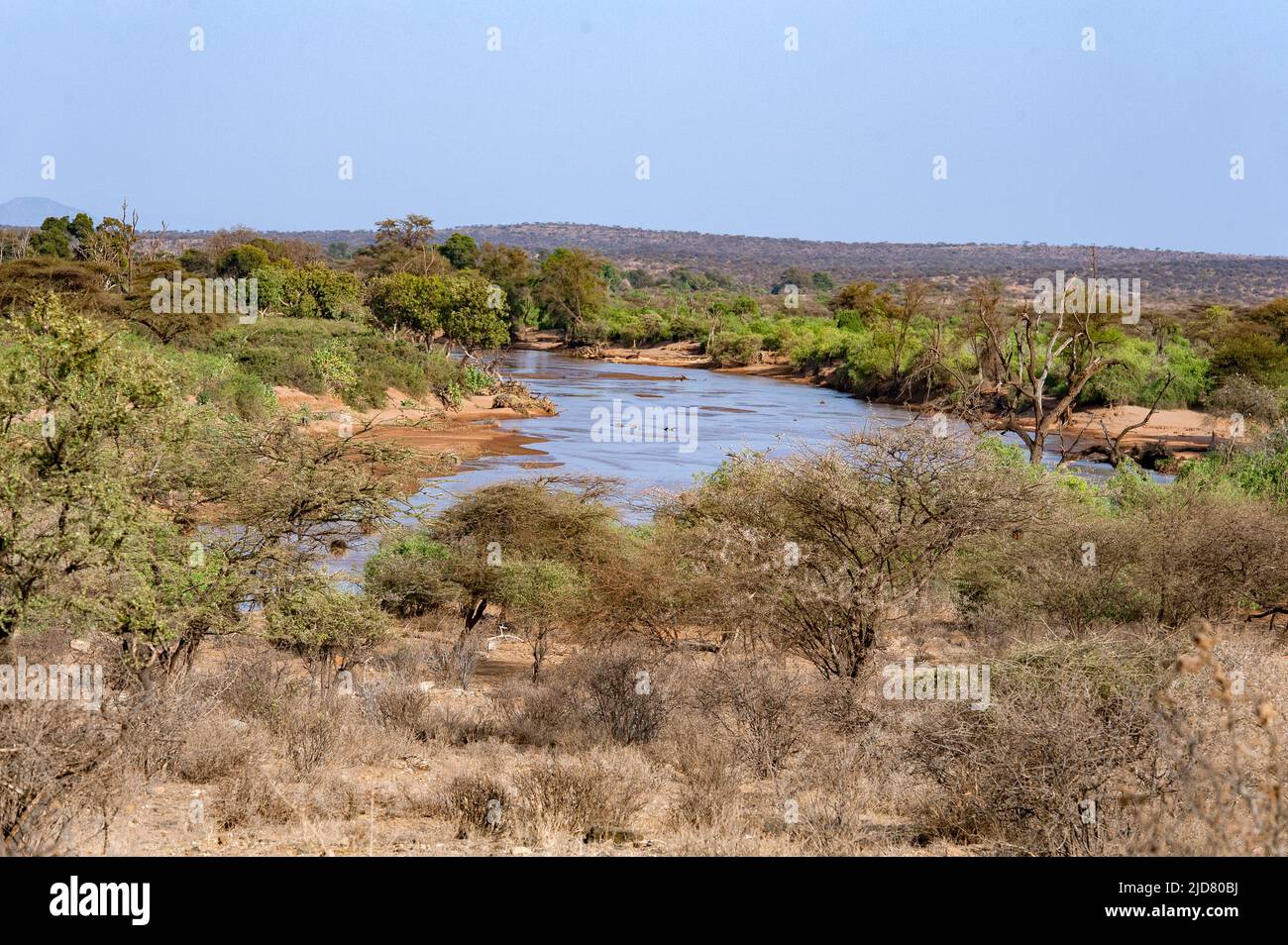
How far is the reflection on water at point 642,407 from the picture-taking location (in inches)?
1225

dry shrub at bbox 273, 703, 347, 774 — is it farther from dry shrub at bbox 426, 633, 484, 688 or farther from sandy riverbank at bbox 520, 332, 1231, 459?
sandy riverbank at bbox 520, 332, 1231, 459

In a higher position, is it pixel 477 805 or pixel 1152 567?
pixel 1152 567

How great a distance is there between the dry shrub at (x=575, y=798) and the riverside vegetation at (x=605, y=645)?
0.08 feet

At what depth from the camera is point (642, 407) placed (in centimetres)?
5138

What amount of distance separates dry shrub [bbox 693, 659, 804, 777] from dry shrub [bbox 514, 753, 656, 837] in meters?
1.27

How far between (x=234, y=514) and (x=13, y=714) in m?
4.62

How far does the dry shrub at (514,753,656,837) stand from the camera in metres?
7.37

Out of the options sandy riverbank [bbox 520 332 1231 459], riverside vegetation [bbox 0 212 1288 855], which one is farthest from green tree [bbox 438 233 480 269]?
riverside vegetation [bbox 0 212 1288 855]

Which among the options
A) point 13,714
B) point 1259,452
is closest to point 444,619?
point 13,714

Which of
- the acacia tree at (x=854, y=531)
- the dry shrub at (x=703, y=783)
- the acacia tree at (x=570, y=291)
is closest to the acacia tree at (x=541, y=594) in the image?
the acacia tree at (x=854, y=531)

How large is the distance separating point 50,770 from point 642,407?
1789 inches

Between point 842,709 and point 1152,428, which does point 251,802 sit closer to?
point 842,709

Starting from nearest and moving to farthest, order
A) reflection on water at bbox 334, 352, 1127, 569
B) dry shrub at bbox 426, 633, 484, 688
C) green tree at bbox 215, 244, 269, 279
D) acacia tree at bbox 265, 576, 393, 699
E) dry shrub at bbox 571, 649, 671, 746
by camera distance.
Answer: acacia tree at bbox 265, 576, 393, 699, dry shrub at bbox 571, 649, 671, 746, dry shrub at bbox 426, 633, 484, 688, reflection on water at bbox 334, 352, 1127, 569, green tree at bbox 215, 244, 269, 279

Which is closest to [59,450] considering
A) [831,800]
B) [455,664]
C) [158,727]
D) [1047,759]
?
[158,727]
